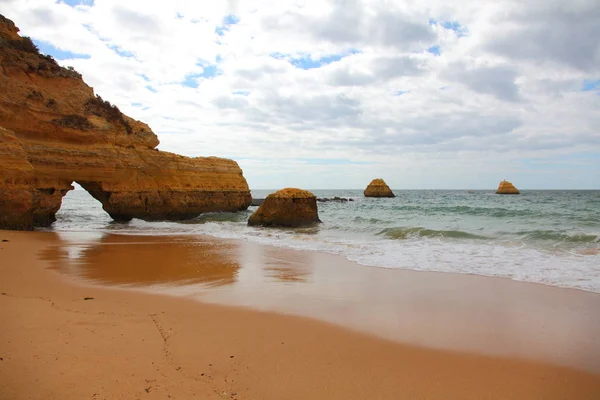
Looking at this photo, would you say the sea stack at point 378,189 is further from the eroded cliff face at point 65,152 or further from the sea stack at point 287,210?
the sea stack at point 287,210

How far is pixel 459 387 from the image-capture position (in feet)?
10.2

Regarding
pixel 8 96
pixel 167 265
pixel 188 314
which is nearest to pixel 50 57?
pixel 8 96

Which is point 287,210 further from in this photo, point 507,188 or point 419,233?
point 507,188

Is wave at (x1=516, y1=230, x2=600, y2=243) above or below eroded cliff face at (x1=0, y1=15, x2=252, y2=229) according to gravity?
below

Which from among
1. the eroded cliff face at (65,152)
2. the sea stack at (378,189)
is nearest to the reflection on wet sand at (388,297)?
the eroded cliff face at (65,152)

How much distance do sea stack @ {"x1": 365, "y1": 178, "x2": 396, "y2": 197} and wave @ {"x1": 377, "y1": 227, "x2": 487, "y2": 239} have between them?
175ft

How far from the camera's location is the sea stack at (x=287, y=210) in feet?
63.8

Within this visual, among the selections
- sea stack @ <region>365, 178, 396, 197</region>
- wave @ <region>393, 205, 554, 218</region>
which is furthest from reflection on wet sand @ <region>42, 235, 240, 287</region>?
sea stack @ <region>365, 178, 396, 197</region>

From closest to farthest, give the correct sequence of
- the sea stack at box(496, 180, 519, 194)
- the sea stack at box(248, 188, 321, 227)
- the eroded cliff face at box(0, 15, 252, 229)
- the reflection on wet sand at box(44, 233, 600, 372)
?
the reflection on wet sand at box(44, 233, 600, 372) < the eroded cliff face at box(0, 15, 252, 229) < the sea stack at box(248, 188, 321, 227) < the sea stack at box(496, 180, 519, 194)

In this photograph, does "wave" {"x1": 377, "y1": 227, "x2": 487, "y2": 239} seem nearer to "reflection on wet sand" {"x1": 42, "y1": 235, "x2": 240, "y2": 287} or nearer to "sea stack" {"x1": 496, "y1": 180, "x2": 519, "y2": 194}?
"reflection on wet sand" {"x1": 42, "y1": 235, "x2": 240, "y2": 287}

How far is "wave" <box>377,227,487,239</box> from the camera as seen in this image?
551 inches

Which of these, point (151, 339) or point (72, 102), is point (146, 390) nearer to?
point (151, 339)

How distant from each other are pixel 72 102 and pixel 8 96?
274 centimetres

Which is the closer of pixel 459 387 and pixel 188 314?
pixel 459 387
